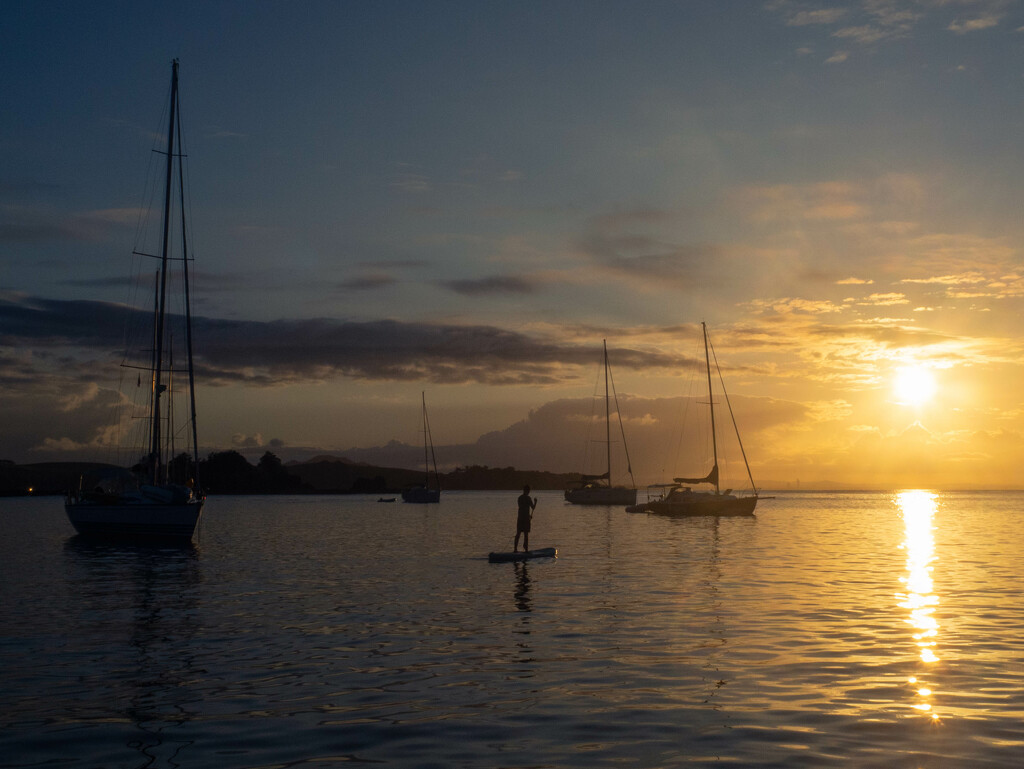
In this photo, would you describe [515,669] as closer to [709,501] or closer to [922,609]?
[922,609]

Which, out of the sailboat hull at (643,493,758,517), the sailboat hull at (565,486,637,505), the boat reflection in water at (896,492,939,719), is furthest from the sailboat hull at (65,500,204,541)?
the sailboat hull at (565,486,637,505)

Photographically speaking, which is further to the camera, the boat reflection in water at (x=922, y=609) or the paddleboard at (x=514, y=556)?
the paddleboard at (x=514, y=556)

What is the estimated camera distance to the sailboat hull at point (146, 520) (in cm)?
4741

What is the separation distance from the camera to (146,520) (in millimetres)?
47781

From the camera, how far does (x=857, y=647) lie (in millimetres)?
16766

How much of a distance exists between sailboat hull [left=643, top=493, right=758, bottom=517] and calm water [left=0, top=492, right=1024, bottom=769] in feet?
181

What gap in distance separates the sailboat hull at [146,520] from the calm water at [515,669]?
50.2 feet

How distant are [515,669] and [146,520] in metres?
38.2

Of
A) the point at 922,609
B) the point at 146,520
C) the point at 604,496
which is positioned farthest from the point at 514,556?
the point at 604,496

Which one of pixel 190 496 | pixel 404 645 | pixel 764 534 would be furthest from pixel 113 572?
pixel 764 534

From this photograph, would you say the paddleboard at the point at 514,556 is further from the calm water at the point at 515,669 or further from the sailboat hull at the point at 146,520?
the sailboat hull at the point at 146,520

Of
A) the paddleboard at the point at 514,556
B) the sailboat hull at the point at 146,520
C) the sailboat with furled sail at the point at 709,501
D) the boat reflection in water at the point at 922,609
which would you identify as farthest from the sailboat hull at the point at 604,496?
the paddleboard at the point at 514,556

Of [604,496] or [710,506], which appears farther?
[604,496]

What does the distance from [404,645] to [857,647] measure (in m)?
8.31
